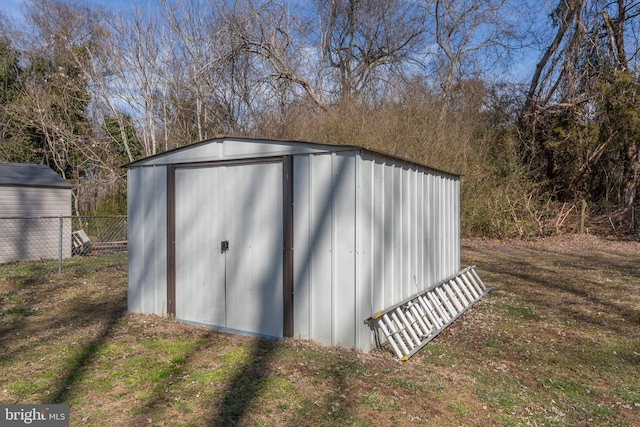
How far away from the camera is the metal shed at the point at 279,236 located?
4.12 m

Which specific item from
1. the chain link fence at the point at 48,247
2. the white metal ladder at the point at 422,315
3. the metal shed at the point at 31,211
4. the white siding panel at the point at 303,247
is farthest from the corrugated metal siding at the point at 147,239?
the metal shed at the point at 31,211

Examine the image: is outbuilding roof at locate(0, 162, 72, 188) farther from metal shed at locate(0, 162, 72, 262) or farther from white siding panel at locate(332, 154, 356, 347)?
white siding panel at locate(332, 154, 356, 347)

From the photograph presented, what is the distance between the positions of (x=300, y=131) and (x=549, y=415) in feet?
33.4

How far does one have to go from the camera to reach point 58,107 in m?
17.0

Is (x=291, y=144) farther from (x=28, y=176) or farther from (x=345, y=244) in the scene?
(x=28, y=176)

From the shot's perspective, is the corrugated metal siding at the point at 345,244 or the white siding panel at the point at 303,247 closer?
the corrugated metal siding at the point at 345,244

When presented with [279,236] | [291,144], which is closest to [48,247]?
[279,236]

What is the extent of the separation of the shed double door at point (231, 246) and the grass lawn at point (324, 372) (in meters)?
0.30

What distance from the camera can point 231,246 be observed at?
188 inches

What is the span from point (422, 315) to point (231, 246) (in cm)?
215

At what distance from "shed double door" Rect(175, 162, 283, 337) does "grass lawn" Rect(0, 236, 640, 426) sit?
296 millimetres

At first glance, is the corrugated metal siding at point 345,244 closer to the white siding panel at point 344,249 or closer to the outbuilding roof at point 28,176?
the white siding panel at point 344,249

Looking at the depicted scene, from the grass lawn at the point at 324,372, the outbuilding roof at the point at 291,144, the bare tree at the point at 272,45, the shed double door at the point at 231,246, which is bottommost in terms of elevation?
the grass lawn at the point at 324,372

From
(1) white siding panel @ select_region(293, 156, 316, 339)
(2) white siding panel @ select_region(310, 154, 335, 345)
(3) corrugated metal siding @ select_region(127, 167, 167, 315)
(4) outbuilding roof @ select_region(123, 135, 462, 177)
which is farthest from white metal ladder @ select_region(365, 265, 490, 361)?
(3) corrugated metal siding @ select_region(127, 167, 167, 315)
